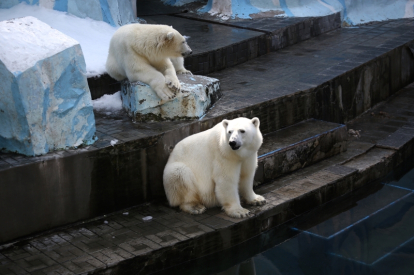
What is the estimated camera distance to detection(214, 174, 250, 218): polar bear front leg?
492 cm

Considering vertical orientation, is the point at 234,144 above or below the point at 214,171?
above

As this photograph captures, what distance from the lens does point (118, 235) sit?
15.5 feet

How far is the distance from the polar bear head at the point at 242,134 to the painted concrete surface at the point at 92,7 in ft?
14.5

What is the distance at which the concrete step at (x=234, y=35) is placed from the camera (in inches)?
328

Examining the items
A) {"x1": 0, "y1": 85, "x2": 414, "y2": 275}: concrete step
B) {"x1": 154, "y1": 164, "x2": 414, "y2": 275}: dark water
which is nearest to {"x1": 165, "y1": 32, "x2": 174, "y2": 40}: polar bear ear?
{"x1": 0, "y1": 85, "x2": 414, "y2": 275}: concrete step

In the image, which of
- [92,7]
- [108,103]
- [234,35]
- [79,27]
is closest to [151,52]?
[108,103]

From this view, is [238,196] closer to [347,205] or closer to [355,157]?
[347,205]

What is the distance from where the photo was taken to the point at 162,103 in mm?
5840

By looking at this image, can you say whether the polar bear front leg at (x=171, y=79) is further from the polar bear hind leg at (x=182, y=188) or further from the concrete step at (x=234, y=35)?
the concrete step at (x=234, y=35)

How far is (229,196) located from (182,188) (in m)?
0.48

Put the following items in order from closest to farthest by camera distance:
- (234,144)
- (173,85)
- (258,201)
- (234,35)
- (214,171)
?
(234,144) → (214,171) → (258,201) → (173,85) → (234,35)

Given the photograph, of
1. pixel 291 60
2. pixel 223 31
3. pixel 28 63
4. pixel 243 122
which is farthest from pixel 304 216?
pixel 223 31

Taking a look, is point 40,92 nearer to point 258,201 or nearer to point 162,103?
point 162,103

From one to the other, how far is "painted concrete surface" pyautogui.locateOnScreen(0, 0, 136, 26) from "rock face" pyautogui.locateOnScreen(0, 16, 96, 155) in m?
2.73
